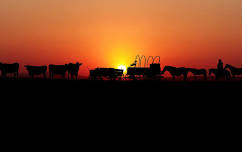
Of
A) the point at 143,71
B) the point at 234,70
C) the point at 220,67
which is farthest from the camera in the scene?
the point at 234,70

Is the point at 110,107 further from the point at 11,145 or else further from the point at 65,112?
the point at 11,145

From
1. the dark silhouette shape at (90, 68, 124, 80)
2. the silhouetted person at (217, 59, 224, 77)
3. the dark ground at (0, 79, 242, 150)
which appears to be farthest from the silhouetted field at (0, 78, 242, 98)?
the silhouetted person at (217, 59, 224, 77)

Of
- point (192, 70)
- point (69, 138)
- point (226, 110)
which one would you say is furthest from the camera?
point (192, 70)

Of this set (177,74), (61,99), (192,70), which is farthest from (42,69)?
(61,99)

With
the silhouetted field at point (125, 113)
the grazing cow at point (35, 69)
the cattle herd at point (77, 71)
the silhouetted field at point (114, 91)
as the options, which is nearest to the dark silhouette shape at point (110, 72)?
the cattle herd at point (77, 71)

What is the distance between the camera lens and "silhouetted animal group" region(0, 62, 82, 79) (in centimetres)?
2281

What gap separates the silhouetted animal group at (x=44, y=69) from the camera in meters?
22.8

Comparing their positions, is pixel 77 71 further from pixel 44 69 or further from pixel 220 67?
pixel 220 67

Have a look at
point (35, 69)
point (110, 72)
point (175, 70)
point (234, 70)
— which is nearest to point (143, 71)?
point (110, 72)

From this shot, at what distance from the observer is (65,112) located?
21.4 ft

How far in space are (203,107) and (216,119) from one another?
1.35 m

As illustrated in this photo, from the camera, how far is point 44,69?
23781 mm

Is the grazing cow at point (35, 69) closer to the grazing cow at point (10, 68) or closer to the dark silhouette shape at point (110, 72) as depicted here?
the grazing cow at point (10, 68)

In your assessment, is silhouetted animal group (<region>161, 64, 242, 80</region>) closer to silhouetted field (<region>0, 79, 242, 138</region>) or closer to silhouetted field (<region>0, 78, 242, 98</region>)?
silhouetted field (<region>0, 78, 242, 98</region>)
